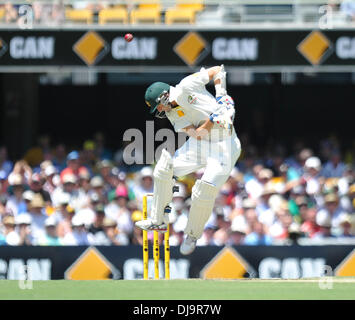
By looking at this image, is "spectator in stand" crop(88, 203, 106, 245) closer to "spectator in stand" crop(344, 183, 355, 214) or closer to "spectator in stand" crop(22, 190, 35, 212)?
"spectator in stand" crop(22, 190, 35, 212)

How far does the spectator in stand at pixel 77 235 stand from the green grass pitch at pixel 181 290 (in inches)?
118

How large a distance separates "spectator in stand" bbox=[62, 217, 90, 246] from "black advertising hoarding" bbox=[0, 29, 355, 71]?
10.4 feet

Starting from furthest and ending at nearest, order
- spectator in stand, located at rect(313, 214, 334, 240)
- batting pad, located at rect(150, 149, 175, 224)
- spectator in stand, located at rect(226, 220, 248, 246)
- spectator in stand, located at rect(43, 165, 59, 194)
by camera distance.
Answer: spectator in stand, located at rect(43, 165, 59, 194), spectator in stand, located at rect(313, 214, 334, 240), spectator in stand, located at rect(226, 220, 248, 246), batting pad, located at rect(150, 149, 175, 224)

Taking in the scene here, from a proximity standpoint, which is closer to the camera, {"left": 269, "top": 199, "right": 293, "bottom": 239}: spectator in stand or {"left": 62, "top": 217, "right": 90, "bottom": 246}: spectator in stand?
{"left": 62, "top": 217, "right": 90, "bottom": 246}: spectator in stand

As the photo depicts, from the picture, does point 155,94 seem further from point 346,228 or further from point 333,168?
point 333,168

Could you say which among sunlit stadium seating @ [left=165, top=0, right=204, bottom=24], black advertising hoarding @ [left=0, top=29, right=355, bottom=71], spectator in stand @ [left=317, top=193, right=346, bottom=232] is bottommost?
spectator in stand @ [left=317, top=193, right=346, bottom=232]

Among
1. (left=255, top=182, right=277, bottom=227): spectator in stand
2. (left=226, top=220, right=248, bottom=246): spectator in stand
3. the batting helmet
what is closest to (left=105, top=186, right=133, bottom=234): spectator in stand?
(left=226, top=220, right=248, bottom=246): spectator in stand

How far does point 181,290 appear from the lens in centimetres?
834

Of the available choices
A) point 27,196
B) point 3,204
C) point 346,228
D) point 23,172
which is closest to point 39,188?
point 27,196

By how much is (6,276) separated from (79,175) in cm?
289

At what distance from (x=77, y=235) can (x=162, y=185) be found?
342cm

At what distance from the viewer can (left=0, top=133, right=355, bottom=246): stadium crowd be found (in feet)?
40.8
